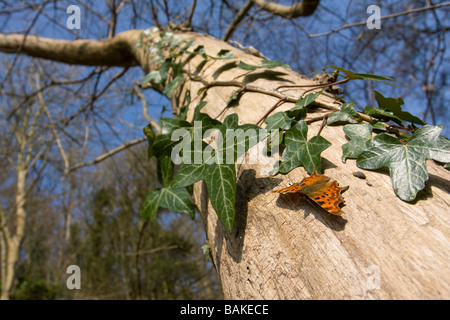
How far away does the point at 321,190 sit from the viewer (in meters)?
0.47

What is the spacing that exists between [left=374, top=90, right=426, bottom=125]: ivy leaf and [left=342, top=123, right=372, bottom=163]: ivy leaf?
0.28ft

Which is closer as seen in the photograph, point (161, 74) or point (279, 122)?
point (279, 122)

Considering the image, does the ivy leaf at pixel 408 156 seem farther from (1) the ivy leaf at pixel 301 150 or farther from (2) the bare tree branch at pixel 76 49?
(2) the bare tree branch at pixel 76 49

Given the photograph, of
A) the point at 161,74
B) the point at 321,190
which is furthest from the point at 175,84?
the point at 321,190

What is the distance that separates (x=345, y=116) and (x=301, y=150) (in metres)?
0.16

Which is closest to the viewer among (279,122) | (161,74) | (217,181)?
(217,181)

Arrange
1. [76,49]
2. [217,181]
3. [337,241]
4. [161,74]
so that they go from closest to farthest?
[337,241] → [217,181] → [161,74] → [76,49]

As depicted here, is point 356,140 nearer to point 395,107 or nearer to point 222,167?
point 395,107

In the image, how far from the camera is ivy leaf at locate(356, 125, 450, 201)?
45cm

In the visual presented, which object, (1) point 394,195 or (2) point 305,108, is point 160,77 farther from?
(1) point 394,195

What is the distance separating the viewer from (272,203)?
1.71 feet

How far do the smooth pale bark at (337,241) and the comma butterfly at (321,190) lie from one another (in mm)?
20

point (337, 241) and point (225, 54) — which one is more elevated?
point (225, 54)

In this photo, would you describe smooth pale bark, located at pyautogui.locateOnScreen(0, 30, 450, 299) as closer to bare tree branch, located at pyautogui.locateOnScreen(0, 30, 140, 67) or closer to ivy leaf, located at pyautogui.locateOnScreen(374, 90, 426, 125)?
ivy leaf, located at pyautogui.locateOnScreen(374, 90, 426, 125)
